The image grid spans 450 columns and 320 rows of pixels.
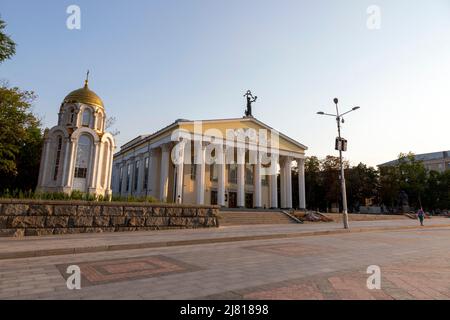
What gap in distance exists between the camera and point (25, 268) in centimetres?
618

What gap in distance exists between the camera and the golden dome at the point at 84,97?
22672 millimetres

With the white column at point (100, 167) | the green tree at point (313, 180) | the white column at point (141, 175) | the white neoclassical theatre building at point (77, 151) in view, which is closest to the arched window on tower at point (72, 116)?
the white neoclassical theatre building at point (77, 151)

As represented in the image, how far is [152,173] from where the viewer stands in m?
34.2

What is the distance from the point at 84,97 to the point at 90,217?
1331 cm

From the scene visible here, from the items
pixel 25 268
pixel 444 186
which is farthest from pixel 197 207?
pixel 444 186

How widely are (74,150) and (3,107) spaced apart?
4.97 meters

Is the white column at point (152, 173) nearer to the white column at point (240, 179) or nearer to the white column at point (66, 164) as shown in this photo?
the white column at point (240, 179)

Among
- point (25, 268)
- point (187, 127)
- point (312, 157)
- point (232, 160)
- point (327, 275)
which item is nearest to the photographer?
point (327, 275)

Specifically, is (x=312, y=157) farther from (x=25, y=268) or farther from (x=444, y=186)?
(x=25, y=268)

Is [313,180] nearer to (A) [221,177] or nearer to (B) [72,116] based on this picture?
(A) [221,177]

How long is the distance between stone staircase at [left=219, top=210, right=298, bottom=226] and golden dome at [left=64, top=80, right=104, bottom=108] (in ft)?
46.9

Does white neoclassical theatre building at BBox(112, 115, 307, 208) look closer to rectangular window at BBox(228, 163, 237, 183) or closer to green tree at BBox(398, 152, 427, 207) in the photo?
rectangular window at BBox(228, 163, 237, 183)

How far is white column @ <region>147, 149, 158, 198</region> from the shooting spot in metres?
33.8

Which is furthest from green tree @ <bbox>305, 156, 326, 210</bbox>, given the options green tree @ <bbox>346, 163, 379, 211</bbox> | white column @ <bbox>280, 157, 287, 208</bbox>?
white column @ <bbox>280, 157, 287, 208</bbox>
